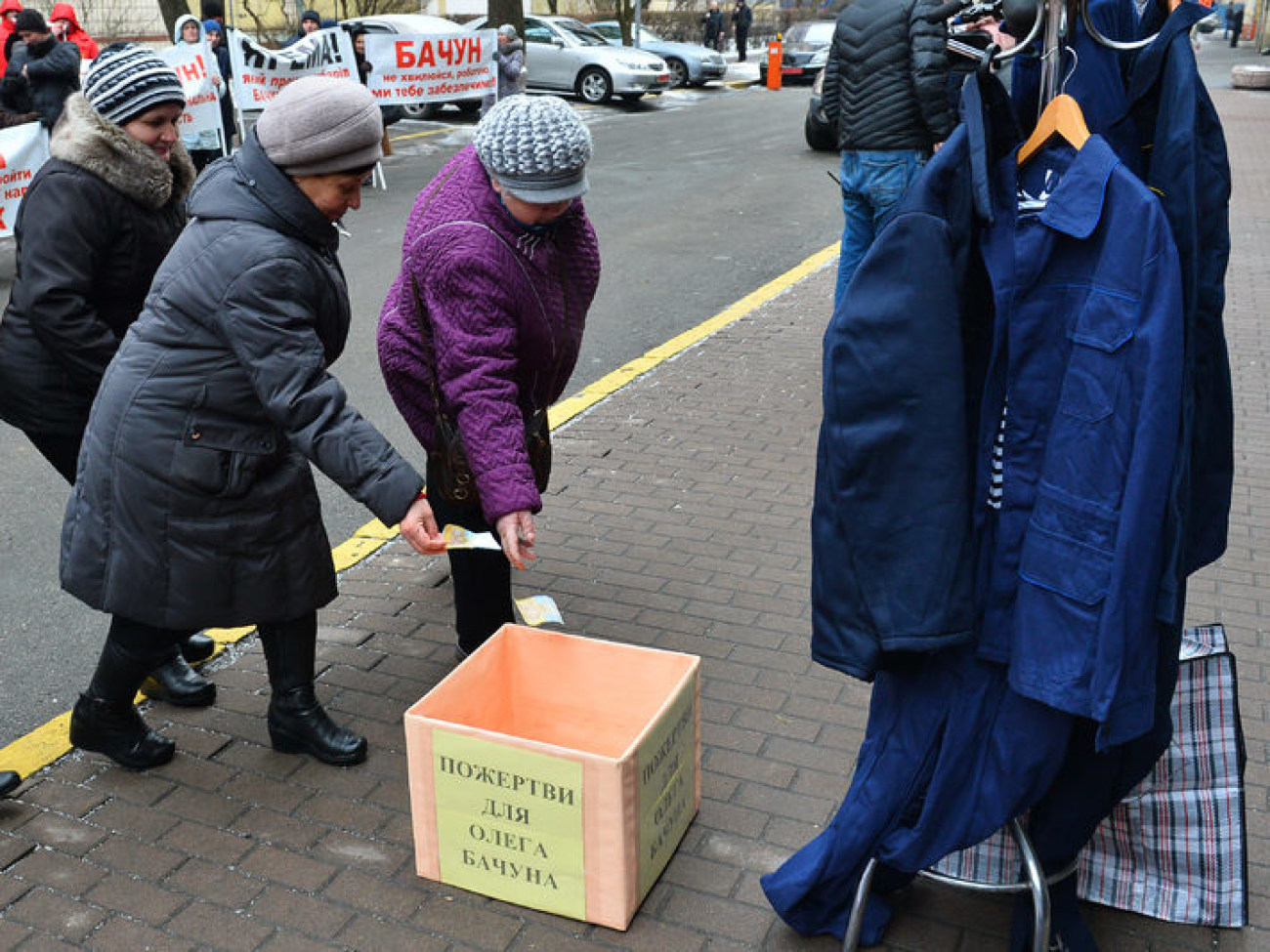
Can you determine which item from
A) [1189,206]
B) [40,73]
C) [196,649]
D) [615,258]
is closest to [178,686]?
[196,649]

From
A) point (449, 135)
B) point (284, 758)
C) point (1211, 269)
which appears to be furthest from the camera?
point (449, 135)

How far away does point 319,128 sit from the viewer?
2963 millimetres

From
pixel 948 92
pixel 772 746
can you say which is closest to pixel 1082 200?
pixel 772 746

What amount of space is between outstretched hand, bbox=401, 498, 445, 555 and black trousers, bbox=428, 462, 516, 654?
30.5 inches

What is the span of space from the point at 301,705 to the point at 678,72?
88.9ft

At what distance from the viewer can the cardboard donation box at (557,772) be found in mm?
2744

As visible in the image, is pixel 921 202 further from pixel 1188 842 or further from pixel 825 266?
pixel 825 266

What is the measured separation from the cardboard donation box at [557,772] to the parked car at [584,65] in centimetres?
2171

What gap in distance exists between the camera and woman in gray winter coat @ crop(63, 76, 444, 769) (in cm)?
294

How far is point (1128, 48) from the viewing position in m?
2.32

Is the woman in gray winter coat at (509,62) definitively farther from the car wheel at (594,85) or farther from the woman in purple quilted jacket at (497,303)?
the woman in purple quilted jacket at (497,303)

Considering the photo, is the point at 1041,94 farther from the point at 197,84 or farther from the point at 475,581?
the point at 197,84

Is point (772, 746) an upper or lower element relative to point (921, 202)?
lower

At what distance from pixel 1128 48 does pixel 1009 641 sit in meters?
1.10
